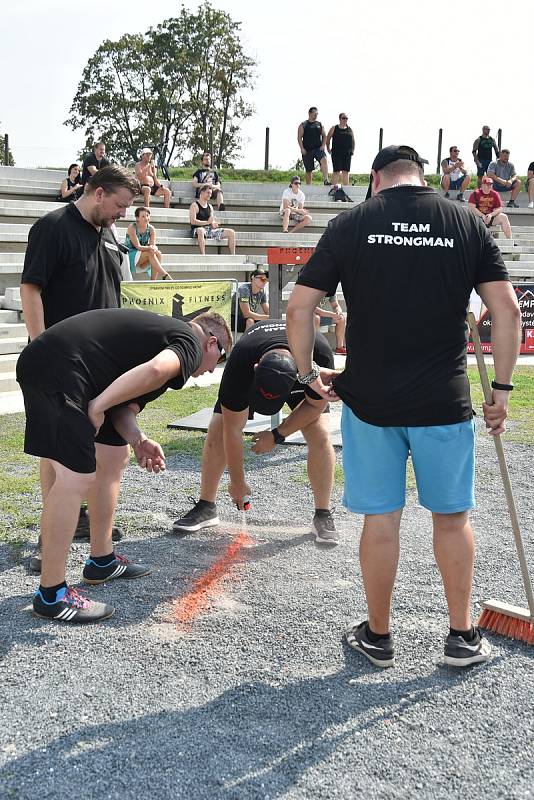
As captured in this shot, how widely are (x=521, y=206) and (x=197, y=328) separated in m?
19.4

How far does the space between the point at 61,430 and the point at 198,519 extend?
160 cm

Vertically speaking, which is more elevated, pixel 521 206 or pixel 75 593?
pixel 521 206

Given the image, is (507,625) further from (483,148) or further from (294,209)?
(483,148)

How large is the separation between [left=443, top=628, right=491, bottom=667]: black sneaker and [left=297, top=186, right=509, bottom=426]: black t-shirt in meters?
0.89

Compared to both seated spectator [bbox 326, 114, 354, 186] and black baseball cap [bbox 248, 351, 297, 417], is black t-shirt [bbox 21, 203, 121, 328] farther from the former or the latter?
seated spectator [bbox 326, 114, 354, 186]

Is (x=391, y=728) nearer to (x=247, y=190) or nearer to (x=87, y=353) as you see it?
(x=87, y=353)

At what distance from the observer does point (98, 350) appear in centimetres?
346

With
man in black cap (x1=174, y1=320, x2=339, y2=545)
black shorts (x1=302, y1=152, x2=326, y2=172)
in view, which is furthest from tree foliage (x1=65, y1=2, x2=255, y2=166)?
man in black cap (x1=174, y1=320, x2=339, y2=545)

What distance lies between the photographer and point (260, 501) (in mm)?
5387

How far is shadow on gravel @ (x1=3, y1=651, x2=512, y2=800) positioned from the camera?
237cm

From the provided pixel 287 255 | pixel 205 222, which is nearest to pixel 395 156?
pixel 287 255

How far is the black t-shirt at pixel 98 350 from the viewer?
338 centimetres

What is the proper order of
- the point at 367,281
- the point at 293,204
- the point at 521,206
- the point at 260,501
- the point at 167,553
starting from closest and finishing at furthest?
1. the point at 367,281
2. the point at 167,553
3. the point at 260,501
4. the point at 293,204
5. the point at 521,206

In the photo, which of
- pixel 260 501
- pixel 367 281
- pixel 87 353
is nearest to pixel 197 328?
pixel 87 353
